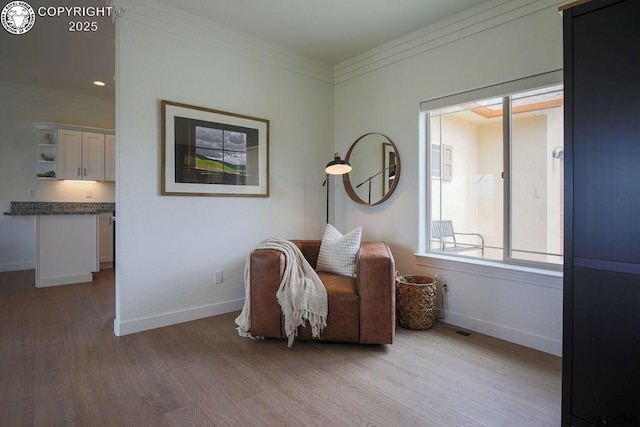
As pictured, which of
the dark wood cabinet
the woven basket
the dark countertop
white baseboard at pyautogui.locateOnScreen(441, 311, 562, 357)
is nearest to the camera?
the dark wood cabinet

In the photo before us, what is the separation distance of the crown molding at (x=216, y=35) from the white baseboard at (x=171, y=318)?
7.94 feet

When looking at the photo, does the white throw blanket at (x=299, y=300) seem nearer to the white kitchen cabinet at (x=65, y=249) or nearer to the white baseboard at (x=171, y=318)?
the white baseboard at (x=171, y=318)

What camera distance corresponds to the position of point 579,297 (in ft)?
4.81

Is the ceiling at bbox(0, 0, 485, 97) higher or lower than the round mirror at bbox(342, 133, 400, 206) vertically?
higher

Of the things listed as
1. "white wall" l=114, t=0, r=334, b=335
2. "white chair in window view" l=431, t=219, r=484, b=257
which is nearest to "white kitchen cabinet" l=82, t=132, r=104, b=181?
"white wall" l=114, t=0, r=334, b=335

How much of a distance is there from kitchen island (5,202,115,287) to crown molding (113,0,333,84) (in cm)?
283

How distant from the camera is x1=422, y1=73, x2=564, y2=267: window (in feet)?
8.39

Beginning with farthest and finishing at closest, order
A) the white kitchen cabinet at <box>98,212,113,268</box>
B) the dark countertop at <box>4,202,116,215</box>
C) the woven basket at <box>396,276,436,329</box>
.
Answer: the white kitchen cabinet at <box>98,212,113,268</box> → the dark countertop at <box>4,202,116,215</box> → the woven basket at <box>396,276,436,329</box>

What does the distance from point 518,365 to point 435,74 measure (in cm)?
244

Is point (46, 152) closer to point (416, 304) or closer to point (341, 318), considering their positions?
point (341, 318)

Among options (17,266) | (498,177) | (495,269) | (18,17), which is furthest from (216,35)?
(17,266)

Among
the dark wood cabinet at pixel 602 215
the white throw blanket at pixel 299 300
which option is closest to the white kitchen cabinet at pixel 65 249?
the white throw blanket at pixel 299 300

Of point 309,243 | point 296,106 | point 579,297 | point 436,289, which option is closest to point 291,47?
point 296,106

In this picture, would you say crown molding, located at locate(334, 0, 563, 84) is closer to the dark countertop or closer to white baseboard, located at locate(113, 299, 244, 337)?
white baseboard, located at locate(113, 299, 244, 337)
